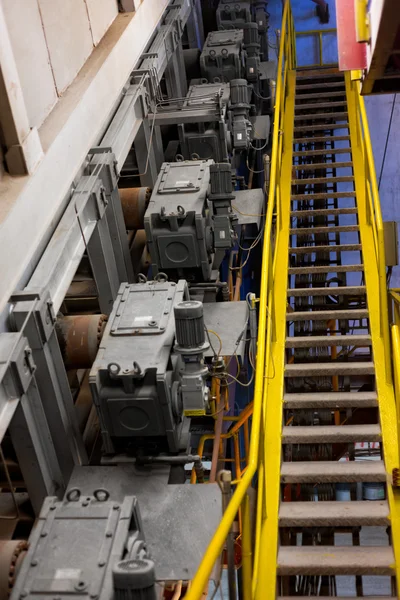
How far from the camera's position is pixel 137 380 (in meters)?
5.96

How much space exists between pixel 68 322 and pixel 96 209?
1.39m

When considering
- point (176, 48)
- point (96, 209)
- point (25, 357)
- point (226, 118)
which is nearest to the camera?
point (25, 357)

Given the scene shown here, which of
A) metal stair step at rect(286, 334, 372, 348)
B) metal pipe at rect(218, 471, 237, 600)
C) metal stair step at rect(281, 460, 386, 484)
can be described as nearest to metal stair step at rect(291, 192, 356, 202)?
metal stair step at rect(286, 334, 372, 348)

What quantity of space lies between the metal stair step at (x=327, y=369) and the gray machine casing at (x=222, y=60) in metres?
6.87

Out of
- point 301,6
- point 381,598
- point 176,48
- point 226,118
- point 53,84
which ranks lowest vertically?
point 381,598

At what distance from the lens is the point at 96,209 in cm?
755

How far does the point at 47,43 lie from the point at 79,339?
2805 millimetres

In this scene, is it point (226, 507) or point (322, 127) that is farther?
point (322, 127)

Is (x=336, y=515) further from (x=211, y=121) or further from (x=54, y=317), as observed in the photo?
(x=211, y=121)

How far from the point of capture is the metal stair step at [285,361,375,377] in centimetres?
698

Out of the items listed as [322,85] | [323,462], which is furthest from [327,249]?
[322,85]

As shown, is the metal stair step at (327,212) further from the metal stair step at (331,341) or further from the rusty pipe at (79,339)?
the rusty pipe at (79,339)

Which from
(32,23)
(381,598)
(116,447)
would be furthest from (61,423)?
(32,23)

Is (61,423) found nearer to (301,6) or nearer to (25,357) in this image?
(25,357)
